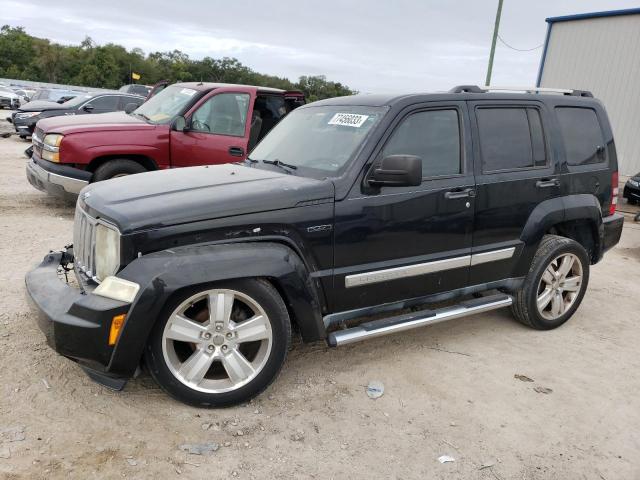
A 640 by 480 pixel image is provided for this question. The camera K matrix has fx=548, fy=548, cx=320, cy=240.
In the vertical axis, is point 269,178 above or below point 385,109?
below

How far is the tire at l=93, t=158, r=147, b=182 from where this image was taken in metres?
6.90

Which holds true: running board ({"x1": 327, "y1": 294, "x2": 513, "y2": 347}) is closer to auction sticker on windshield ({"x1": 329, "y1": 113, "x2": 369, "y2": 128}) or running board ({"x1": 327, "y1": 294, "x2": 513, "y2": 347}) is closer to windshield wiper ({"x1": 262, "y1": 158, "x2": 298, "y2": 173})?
windshield wiper ({"x1": 262, "y1": 158, "x2": 298, "y2": 173})

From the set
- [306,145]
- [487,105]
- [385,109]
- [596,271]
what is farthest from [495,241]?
[596,271]

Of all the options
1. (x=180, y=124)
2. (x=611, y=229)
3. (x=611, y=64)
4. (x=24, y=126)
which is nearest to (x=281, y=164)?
(x=611, y=229)

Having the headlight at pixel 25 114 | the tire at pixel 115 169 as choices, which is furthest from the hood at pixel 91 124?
the headlight at pixel 25 114

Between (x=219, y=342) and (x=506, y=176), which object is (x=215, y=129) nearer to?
(x=506, y=176)

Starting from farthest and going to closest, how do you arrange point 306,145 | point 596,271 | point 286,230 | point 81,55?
1. point 81,55
2. point 596,271
3. point 306,145
4. point 286,230

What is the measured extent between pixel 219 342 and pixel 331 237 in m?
0.93

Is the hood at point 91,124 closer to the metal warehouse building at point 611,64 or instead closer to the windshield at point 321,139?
the windshield at point 321,139

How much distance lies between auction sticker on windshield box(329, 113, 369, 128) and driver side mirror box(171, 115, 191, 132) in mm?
3812

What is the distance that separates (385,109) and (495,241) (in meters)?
1.35

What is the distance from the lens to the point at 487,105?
4230 mm

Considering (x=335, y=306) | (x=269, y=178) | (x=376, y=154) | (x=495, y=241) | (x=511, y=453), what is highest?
(x=376, y=154)

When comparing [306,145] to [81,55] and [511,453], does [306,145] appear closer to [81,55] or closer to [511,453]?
[511,453]
